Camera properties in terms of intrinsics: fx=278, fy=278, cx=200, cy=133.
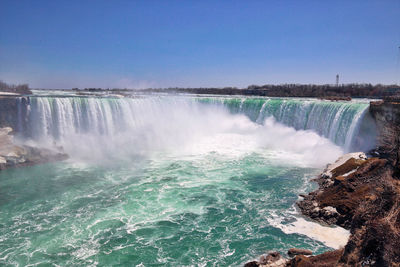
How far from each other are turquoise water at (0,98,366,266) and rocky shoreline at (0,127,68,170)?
2.32ft

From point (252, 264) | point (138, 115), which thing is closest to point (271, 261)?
point (252, 264)

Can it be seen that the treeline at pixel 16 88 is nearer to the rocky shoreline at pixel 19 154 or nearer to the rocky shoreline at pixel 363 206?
the rocky shoreline at pixel 19 154

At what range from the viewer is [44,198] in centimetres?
1100

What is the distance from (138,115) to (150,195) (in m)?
13.5

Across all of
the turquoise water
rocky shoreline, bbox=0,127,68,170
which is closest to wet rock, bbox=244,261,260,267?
the turquoise water

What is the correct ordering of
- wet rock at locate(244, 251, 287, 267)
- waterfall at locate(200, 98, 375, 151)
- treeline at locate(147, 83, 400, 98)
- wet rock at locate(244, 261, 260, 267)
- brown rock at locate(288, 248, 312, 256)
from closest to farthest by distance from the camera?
wet rock at locate(244, 251, 287, 267)
wet rock at locate(244, 261, 260, 267)
brown rock at locate(288, 248, 312, 256)
waterfall at locate(200, 98, 375, 151)
treeline at locate(147, 83, 400, 98)

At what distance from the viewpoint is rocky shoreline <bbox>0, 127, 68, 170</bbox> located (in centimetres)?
1519

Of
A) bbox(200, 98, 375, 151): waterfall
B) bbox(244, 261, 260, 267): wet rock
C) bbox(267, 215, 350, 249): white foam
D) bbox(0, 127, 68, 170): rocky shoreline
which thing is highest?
bbox(200, 98, 375, 151): waterfall

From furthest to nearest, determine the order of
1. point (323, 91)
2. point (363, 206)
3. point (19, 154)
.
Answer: point (323, 91)
point (19, 154)
point (363, 206)

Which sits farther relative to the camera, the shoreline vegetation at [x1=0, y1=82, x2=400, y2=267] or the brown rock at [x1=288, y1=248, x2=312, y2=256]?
the brown rock at [x1=288, y1=248, x2=312, y2=256]

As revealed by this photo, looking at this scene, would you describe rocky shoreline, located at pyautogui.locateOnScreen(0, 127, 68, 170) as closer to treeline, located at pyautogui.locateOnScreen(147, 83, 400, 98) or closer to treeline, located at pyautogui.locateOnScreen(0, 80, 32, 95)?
treeline, located at pyautogui.locateOnScreen(0, 80, 32, 95)

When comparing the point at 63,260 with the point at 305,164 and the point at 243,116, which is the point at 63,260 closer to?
the point at 305,164

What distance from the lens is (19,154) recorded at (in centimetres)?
1576

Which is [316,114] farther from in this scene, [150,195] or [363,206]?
[363,206]
